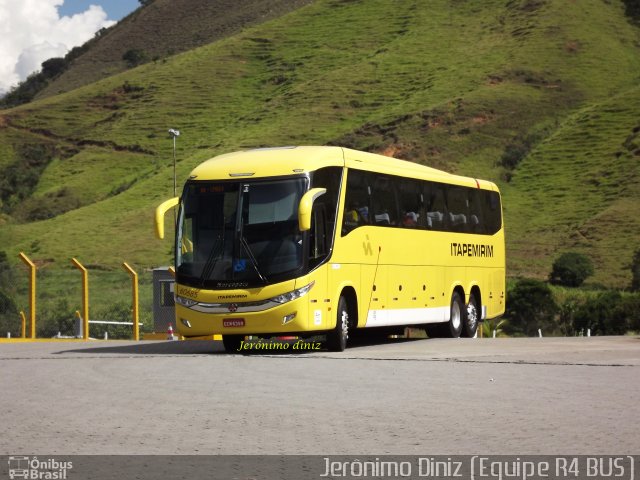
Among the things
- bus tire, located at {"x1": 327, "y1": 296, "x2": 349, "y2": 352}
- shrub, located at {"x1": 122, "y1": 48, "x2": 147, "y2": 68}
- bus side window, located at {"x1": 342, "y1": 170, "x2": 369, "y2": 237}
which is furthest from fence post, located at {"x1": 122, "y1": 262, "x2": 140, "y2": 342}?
shrub, located at {"x1": 122, "y1": 48, "x2": 147, "y2": 68}

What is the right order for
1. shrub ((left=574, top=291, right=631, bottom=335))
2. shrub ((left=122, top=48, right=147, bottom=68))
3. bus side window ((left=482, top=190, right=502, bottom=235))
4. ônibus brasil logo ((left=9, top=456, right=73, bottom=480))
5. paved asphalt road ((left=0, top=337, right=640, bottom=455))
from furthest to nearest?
shrub ((left=122, top=48, right=147, bottom=68))
shrub ((left=574, top=291, right=631, bottom=335))
bus side window ((left=482, top=190, right=502, bottom=235))
paved asphalt road ((left=0, top=337, right=640, bottom=455))
ônibus brasil logo ((left=9, top=456, right=73, bottom=480))

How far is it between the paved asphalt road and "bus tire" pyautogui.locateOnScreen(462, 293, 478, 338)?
315 inches

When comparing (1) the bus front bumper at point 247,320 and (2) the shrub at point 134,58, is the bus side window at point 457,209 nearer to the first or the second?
(1) the bus front bumper at point 247,320

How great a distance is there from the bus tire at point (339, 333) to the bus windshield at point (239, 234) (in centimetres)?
151

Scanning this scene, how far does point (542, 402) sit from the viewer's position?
13.5 metres

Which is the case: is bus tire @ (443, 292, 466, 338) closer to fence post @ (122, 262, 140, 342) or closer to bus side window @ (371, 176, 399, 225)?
bus side window @ (371, 176, 399, 225)

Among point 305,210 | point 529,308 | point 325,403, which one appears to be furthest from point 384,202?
point 529,308

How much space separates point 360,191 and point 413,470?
1535 centimetres

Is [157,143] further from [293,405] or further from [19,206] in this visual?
[293,405]

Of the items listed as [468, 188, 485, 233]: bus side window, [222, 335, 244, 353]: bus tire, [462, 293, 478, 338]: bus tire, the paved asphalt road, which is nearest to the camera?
the paved asphalt road

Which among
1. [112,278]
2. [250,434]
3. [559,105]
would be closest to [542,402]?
[250,434]

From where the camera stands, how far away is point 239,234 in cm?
2238

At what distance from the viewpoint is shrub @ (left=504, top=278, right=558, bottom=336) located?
5477cm

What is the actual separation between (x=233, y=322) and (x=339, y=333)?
6.39ft
